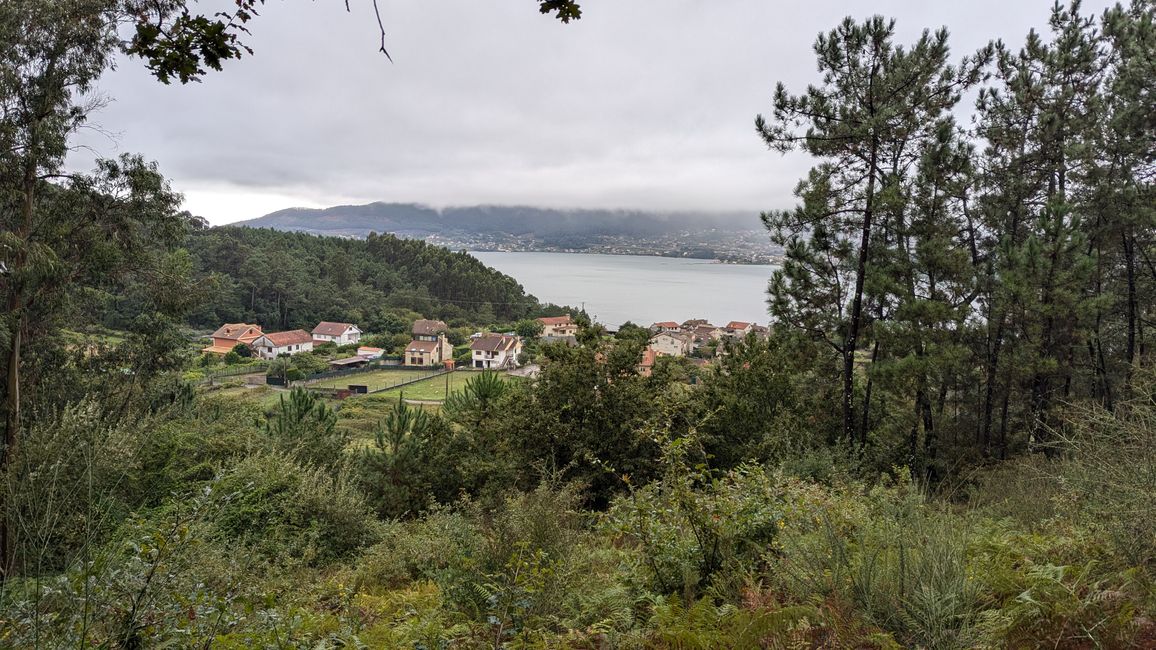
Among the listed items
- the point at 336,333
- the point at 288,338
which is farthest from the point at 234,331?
the point at 336,333

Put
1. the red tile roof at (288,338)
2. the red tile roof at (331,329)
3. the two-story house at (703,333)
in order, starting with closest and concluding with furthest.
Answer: the two-story house at (703,333), the red tile roof at (288,338), the red tile roof at (331,329)

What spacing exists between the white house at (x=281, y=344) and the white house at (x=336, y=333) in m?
1.72

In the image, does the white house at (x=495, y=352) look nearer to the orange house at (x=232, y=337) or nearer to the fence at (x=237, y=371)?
the fence at (x=237, y=371)

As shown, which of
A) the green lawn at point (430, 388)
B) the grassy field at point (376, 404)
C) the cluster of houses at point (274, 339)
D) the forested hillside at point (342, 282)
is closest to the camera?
the grassy field at point (376, 404)

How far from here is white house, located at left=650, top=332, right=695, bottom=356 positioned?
→ 4696cm

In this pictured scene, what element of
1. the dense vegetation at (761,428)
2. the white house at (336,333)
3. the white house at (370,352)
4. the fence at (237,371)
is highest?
the dense vegetation at (761,428)

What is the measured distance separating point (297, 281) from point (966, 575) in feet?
238

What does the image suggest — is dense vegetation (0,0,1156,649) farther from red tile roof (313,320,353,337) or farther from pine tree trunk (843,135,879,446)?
red tile roof (313,320,353,337)

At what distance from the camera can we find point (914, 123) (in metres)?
8.63

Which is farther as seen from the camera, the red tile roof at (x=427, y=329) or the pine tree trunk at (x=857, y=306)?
the red tile roof at (x=427, y=329)

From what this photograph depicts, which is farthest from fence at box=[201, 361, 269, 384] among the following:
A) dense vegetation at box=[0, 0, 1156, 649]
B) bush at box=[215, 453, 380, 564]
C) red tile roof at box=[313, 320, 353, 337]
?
bush at box=[215, 453, 380, 564]

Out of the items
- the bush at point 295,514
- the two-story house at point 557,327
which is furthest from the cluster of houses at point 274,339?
the bush at point 295,514

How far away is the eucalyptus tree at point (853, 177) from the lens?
328 inches

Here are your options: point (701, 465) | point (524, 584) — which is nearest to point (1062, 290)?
point (701, 465)
